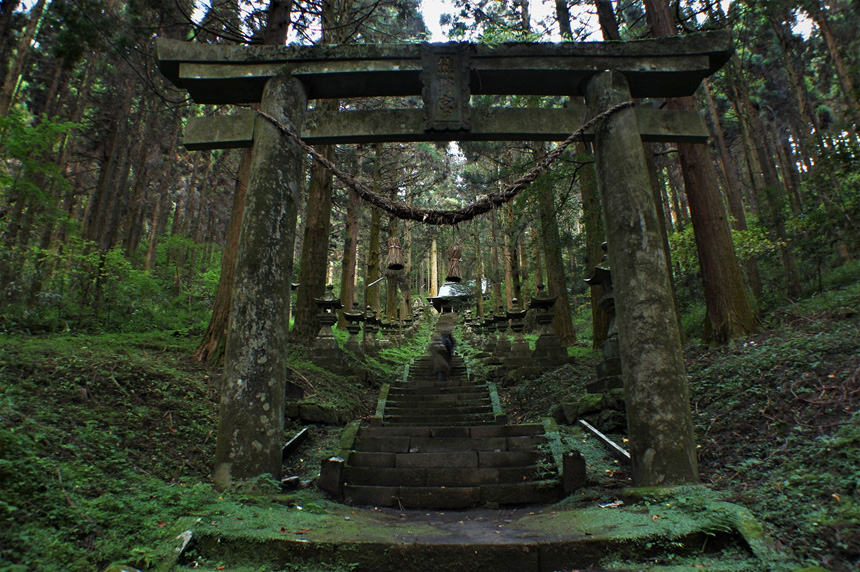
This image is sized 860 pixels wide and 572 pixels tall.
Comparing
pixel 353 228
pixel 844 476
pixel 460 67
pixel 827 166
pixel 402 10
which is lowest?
pixel 844 476

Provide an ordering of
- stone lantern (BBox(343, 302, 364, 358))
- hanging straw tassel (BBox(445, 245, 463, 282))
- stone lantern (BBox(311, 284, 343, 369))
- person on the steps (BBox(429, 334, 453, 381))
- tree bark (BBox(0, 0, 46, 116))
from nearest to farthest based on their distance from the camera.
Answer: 1. tree bark (BBox(0, 0, 46, 116))
2. person on the steps (BBox(429, 334, 453, 381))
3. stone lantern (BBox(311, 284, 343, 369))
4. stone lantern (BBox(343, 302, 364, 358))
5. hanging straw tassel (BBox(445, 245, 463, 282))

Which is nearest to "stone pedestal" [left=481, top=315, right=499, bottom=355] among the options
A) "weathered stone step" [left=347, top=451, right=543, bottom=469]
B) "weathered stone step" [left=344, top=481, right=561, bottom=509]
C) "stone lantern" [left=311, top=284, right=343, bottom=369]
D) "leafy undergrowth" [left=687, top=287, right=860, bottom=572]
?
"stone lantern" [left=311, top=284, right=343, bottom=369]

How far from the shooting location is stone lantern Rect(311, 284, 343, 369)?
10320mm

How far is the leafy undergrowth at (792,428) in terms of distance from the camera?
8.30 feet

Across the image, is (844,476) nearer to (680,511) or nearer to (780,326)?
(680,511)

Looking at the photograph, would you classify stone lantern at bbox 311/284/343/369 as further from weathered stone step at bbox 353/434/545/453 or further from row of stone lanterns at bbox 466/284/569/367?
weathered stone step at bbox 353/434/545/453

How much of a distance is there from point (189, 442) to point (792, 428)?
5.77 m

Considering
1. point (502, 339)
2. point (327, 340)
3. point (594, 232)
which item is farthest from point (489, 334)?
point (327, 340)

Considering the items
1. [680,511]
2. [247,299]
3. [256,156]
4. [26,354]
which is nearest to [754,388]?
[680,511]

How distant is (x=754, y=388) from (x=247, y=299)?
17.8 ft

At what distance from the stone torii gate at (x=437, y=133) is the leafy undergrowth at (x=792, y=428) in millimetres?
702

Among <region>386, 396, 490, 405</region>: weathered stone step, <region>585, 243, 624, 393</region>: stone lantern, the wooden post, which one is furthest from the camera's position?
the wooden post

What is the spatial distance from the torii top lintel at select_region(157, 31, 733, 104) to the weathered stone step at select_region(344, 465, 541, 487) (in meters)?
4.15

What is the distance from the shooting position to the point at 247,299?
4129 millimetres
